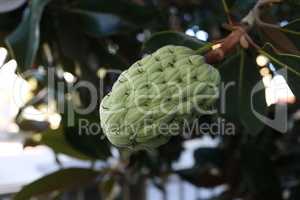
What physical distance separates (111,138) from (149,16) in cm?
50

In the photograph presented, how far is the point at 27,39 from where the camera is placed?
2.61 feet

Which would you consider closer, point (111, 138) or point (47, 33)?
point (111, 138)

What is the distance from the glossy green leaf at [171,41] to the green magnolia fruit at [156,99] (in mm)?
67

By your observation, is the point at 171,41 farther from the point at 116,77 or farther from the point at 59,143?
→ the point at 59,143

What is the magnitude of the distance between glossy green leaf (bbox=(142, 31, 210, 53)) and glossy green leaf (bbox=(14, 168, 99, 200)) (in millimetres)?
358

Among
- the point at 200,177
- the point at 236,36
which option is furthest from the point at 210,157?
the point at 236,36

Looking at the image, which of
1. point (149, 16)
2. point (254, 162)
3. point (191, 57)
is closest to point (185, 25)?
point (149, 16)

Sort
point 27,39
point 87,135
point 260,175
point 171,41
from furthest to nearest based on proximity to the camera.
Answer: point 260,175 < point 87,135 < point 27,39 < point 171,41

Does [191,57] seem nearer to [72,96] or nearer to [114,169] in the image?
[72,96]

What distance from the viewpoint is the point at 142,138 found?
0.51m

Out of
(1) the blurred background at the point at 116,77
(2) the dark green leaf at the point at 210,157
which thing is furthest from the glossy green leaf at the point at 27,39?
(2) the dark green leaf at the point at 210,157

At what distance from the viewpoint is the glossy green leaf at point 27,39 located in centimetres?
76

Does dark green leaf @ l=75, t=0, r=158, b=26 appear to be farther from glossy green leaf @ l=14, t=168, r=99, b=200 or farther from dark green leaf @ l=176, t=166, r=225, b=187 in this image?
dark green leaf @ l=176, t=166, r=225, b=187

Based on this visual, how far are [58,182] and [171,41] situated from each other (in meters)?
0.43
